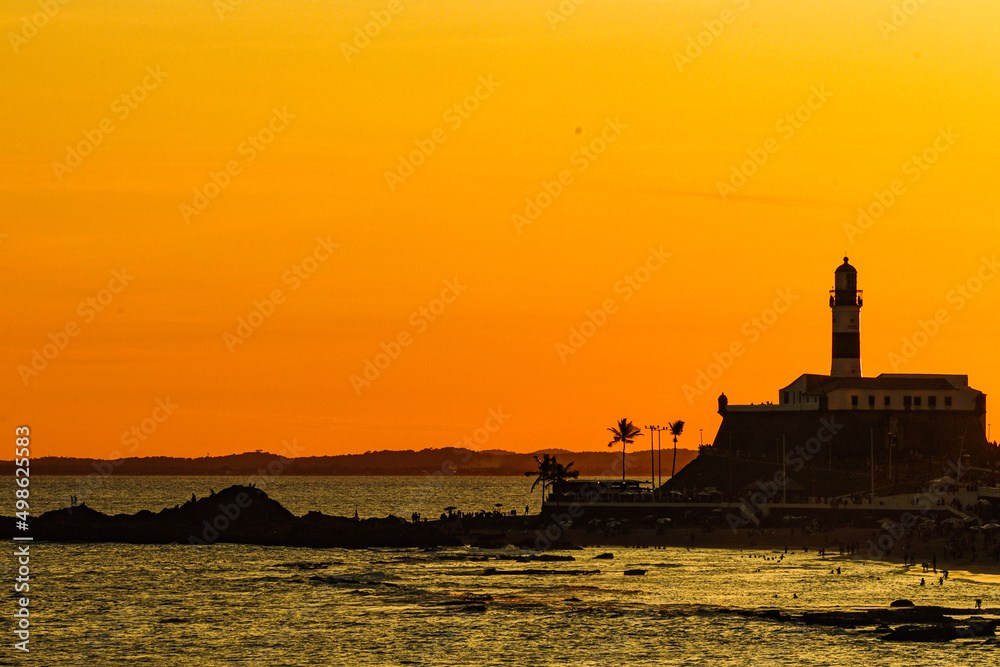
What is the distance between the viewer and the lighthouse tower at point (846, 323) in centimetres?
15425

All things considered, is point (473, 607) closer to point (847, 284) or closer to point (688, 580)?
point (688, 580)

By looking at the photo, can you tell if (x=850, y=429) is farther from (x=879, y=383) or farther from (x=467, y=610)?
(x=467, y=610)

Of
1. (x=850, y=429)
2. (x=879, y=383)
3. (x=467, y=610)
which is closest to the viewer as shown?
(x=467, y=610)

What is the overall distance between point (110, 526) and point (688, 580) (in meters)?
74.0

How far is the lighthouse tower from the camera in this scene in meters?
154

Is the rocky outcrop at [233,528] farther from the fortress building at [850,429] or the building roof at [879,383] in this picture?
the building roof at [879,383]

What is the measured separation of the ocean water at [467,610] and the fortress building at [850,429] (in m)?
36.5

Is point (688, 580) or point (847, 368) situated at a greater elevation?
point (847, 368)

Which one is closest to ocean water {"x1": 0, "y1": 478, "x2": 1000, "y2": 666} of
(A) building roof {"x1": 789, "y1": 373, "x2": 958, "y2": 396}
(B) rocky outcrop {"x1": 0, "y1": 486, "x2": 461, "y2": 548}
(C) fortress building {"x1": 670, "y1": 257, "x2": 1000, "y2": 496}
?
(B) rocky outcrop {"x1": 0, "y1": 486, "x2": 461, "y2": 548}

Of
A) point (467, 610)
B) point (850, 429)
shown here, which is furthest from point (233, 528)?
point (467, 610)

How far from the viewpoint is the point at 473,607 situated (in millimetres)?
77750

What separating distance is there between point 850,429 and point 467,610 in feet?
273

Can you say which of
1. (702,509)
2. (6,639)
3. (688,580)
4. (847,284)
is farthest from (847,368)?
(6,639)

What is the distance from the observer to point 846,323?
155375mm
